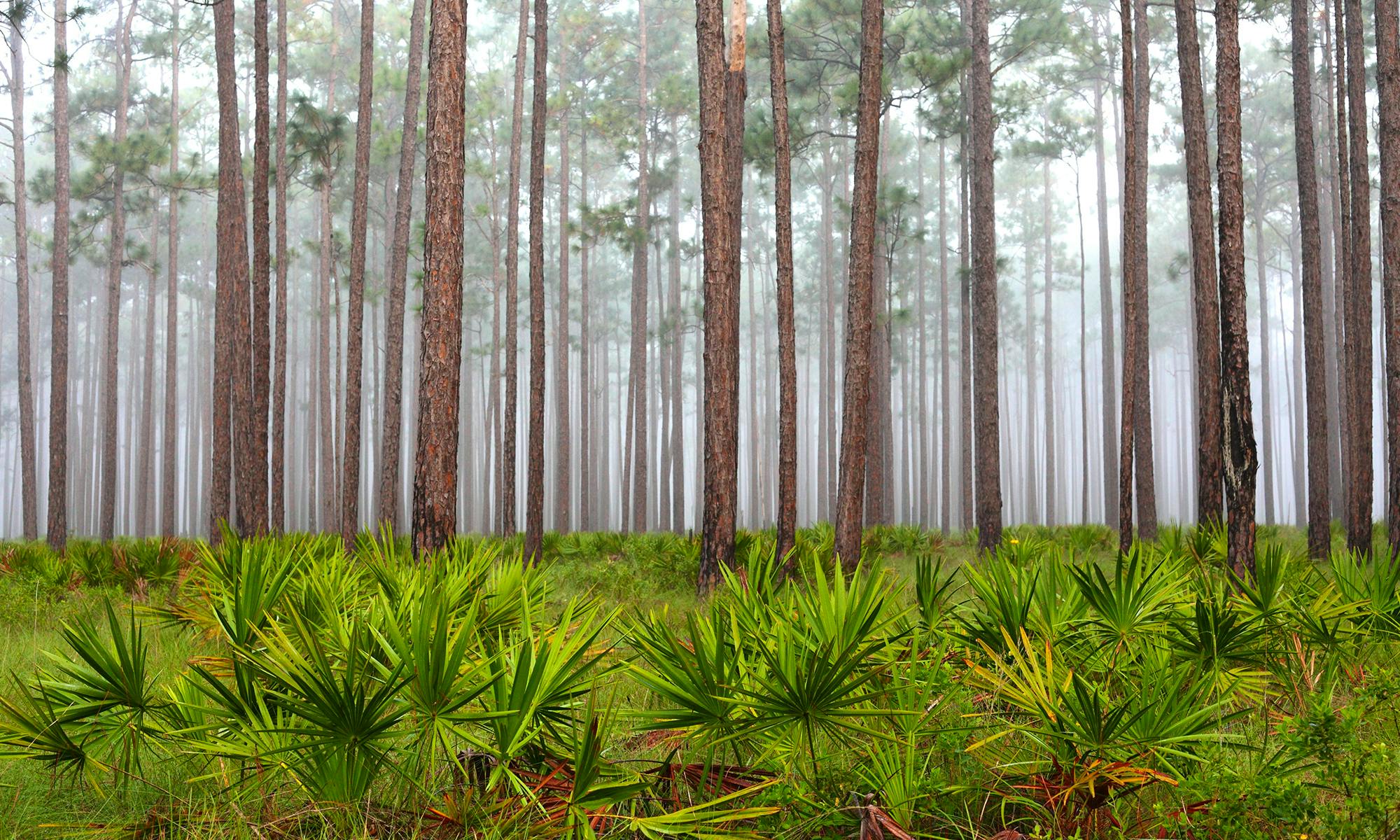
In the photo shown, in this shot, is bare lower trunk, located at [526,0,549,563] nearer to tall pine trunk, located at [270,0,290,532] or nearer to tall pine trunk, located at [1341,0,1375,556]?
tall pine trunk, located at [270,0,290,532]

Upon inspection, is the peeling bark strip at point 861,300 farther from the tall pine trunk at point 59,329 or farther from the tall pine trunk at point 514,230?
the tall pine trunk at point 59,329

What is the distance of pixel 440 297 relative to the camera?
8109mm

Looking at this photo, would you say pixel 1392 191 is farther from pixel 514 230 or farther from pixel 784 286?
pixel 514 230

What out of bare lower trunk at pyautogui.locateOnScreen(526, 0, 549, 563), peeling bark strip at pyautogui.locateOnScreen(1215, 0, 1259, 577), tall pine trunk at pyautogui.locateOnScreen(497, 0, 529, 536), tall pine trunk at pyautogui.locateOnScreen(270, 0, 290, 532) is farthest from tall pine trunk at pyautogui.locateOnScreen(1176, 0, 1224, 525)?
tall pine trunk at pyautogui.locateOnScreen(270, 0, 290, 532)

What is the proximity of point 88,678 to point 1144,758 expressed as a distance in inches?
141

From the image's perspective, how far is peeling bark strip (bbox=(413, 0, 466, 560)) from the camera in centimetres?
802

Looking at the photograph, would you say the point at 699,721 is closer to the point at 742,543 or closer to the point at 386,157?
the point at 742,543

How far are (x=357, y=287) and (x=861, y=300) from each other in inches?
337

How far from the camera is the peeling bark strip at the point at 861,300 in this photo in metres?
10.8

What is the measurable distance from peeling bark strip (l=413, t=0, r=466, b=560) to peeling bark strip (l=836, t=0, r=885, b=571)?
456 centimetres

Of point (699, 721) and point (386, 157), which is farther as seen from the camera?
point (386, 157)

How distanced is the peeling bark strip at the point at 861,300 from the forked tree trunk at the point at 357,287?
7747 millimetres

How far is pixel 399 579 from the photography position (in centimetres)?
Answer: 499

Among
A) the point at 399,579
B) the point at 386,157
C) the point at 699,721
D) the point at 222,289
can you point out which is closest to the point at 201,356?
the point at 386,157
